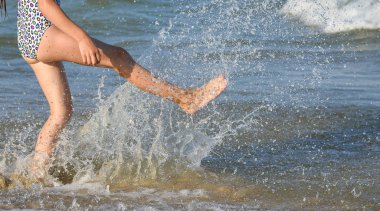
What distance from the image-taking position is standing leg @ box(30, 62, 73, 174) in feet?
17.9

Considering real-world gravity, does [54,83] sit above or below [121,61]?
below

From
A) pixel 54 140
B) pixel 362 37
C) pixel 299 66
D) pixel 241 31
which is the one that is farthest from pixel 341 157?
pixel 362 37

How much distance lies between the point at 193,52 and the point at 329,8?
6108mm

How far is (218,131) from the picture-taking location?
23.2 ft

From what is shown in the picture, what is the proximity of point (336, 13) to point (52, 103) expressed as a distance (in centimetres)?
1035

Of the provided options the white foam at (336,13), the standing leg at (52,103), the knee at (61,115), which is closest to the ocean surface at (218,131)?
the standing leg at (52,103)

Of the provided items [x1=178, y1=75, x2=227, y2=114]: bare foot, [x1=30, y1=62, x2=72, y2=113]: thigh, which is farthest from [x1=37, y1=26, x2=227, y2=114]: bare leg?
[x1=30, y1=62, x2=72, y2=113]: thigh

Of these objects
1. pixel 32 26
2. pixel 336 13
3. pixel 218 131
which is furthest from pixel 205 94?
pixel 336 13

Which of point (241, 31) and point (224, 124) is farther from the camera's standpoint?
point (241, 31)

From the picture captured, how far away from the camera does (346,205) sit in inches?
199

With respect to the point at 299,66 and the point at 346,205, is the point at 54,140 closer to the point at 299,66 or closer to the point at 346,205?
the point at 346,205

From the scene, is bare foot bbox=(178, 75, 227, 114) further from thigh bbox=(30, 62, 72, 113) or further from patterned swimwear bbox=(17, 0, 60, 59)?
patterned swimwear bbox=(17, 0, 60, 59)

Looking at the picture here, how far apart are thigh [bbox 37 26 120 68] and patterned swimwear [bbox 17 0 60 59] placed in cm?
3

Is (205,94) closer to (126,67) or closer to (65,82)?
(126,67)
